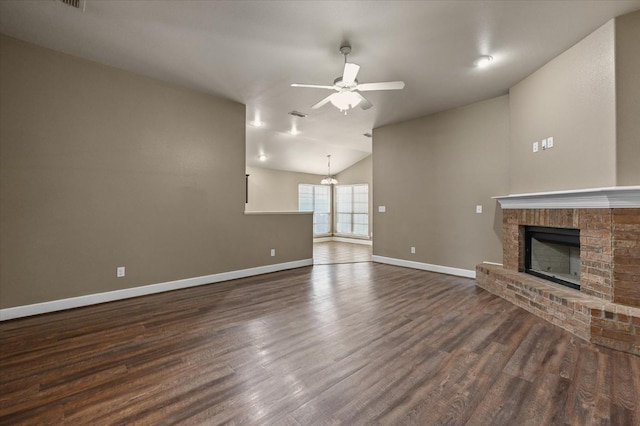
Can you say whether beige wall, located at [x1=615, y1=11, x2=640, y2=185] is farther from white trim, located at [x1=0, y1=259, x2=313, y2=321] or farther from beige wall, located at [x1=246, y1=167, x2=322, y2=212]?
beige wall, located at [x1=246, y1=167, x2=322, y2=212]

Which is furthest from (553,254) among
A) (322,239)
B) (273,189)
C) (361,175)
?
(273,189)

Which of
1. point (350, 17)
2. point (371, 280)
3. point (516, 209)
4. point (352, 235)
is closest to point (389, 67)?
point (350, 17)

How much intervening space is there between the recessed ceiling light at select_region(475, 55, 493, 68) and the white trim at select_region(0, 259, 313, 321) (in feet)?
14.5

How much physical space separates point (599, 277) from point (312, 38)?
3.79m

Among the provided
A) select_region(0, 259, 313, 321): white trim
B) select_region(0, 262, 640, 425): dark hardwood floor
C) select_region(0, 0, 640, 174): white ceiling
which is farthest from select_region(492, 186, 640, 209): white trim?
select_region(0, 259, 313, 321): white trim

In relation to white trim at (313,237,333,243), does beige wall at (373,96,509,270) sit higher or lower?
higher

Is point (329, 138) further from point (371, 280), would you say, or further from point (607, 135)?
point (607, 135)

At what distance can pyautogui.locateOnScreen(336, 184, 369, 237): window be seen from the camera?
9.86m

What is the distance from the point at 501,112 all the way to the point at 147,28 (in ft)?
16.1

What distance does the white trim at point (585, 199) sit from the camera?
2537 mm

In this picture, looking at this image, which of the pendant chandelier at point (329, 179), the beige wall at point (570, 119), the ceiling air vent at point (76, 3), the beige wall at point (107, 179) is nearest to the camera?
the ceiling air vent at point (76, 3)

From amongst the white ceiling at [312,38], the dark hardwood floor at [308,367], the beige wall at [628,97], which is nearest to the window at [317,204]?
the white ceiling at [312,38]

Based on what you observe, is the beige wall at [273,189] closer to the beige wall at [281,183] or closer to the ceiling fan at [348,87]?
the beige wall at [281,183]

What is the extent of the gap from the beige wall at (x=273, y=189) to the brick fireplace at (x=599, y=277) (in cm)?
732
